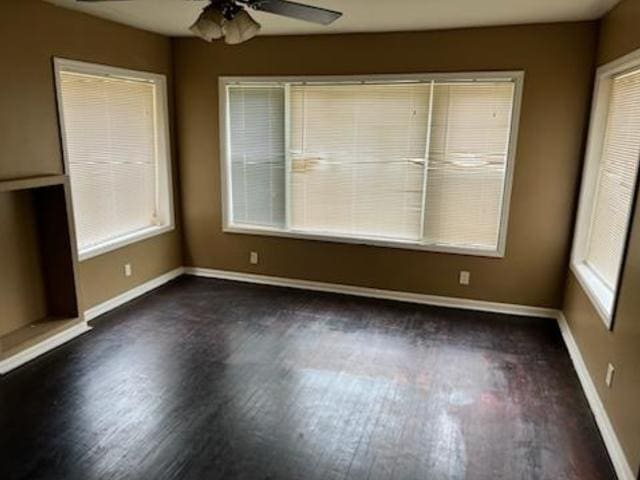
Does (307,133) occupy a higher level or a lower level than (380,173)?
higher

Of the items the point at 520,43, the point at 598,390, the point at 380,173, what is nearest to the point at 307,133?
the point at 380,173

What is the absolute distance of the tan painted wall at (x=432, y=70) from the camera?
3.91 meters

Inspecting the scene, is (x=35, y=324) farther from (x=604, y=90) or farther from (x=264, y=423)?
(x=604, y=90)

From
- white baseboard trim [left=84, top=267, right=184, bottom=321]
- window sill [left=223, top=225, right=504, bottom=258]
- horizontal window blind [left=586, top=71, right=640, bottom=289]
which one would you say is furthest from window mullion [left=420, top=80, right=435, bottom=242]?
white baseboard trim [left=84, top=267, right=184, bottom=321]

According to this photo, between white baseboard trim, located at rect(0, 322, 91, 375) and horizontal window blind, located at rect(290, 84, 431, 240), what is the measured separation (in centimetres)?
232

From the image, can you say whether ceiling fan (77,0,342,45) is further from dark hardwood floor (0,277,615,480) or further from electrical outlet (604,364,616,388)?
electrical outlet (604,364,616,388)

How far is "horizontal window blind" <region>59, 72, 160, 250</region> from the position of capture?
3926 millimetres

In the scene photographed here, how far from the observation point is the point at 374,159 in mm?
4566

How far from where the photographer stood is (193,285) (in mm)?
5090

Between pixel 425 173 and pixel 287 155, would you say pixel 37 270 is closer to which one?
pixel 287 155

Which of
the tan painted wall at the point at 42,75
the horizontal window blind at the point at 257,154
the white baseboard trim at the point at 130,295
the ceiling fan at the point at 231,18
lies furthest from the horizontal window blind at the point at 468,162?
the tan painted wall at the point at 42,75

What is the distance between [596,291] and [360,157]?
7.68 feet

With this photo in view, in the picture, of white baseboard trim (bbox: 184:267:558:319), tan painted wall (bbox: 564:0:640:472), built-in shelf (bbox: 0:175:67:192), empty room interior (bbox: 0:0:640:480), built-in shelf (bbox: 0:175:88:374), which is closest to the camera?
tan painted wall (bbox: 564:0:640:472)

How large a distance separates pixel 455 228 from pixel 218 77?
2.82m
